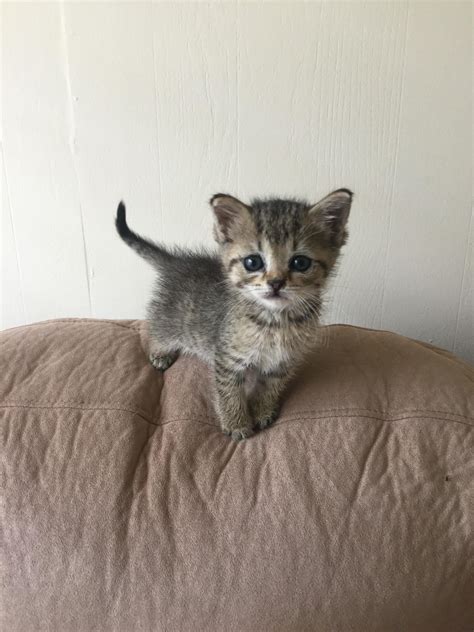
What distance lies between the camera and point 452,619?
76 centimetres

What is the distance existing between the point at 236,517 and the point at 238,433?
0.52 feet

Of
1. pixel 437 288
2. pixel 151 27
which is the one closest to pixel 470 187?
pixel 437 288

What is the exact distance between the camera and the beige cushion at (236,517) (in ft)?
2.38

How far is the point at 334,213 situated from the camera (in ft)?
2.93

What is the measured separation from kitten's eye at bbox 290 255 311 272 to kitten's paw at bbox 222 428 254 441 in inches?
11.9

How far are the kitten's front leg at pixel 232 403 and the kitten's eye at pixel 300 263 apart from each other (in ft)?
0.78

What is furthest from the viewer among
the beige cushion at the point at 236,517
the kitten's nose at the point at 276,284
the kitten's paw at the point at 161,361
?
the kitten's paw at the point at 161,361

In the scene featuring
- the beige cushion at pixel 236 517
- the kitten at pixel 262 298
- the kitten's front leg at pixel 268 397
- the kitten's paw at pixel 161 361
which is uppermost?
the kitten at pixel 262 298

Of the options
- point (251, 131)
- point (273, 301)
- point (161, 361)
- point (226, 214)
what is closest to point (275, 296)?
point (273, 301)

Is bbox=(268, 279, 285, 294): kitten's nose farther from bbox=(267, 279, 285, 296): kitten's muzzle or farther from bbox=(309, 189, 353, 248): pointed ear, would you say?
bbox=(309, 189, 353, 248): pointed ear

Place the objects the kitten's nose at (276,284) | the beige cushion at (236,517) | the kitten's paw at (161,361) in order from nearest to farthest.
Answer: the beige cushion at (236,517), the kitten's nose at (276,284), the kitten's paw at (161,361)

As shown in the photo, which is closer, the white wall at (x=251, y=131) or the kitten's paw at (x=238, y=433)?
the kitten's paw at (x=238, y=433)

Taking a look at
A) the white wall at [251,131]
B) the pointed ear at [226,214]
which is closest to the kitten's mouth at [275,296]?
the pointed ear at [226,214]

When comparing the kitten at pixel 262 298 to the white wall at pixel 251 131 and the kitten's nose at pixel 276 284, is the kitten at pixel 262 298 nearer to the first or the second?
the kitten's nose at pixel 276 284
